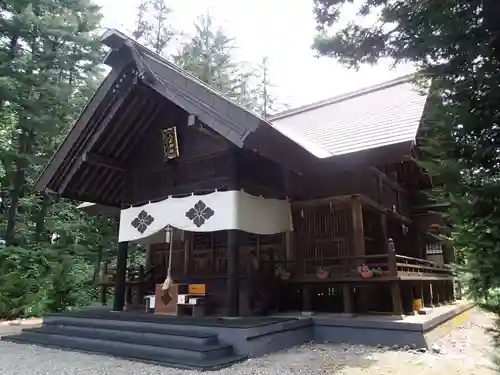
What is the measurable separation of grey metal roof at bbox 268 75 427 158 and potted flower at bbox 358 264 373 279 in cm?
209

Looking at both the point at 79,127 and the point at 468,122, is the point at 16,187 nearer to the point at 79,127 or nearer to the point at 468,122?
the point at 79,127

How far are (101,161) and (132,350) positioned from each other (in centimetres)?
431

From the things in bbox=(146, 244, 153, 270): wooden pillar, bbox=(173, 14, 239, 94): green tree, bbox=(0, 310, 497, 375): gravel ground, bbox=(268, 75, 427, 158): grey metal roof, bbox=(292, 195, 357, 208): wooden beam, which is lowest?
bbox=(0, 310, 497, 375): gravel ground

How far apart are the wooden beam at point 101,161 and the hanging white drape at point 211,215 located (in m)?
1.08

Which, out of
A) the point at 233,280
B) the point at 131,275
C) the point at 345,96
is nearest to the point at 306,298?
the point at 233,280

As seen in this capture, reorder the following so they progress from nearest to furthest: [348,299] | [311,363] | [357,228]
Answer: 1. [311,363]
2. [348,299]
3. [357,228]

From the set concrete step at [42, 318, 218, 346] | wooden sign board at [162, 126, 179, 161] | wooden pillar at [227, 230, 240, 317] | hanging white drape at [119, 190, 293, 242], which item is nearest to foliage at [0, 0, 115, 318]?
concrete step at [42, 318, 218, 346]

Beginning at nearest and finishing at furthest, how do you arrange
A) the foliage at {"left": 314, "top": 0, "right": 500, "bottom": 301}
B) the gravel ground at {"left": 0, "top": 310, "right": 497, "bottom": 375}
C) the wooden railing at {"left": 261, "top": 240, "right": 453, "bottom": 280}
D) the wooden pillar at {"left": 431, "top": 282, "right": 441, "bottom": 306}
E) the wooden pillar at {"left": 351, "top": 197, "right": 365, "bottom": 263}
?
the foliage at {"left": 314, "top": 0, "right": 500, "bottom": 301} < the gravel ground at {"left": 0, "top": 310, "right": 497, "bottom": 375} < the wooden railing at {"left": 261, "top": 240, "right": 453, "bottom": 280} < the wooden pillar at {"left": 351, "top": 197, "right": 365, "bottom": 263} < the wooden pillar at {"left": 431, "top": 282, "right": 441, "bottom": 306}

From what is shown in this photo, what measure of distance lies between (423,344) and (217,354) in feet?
9.95

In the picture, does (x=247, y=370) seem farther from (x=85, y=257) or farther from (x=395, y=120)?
(x=85, y=257)

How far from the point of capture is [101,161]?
27.1 ft

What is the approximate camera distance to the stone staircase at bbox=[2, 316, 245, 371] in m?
4.88

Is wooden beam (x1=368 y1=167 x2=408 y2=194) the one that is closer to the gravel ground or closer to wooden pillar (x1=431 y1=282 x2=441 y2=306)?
wooden pillar (x1=431 y1=282 x2=441 y2=306)

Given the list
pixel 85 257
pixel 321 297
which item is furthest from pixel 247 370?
pixel 85 257
